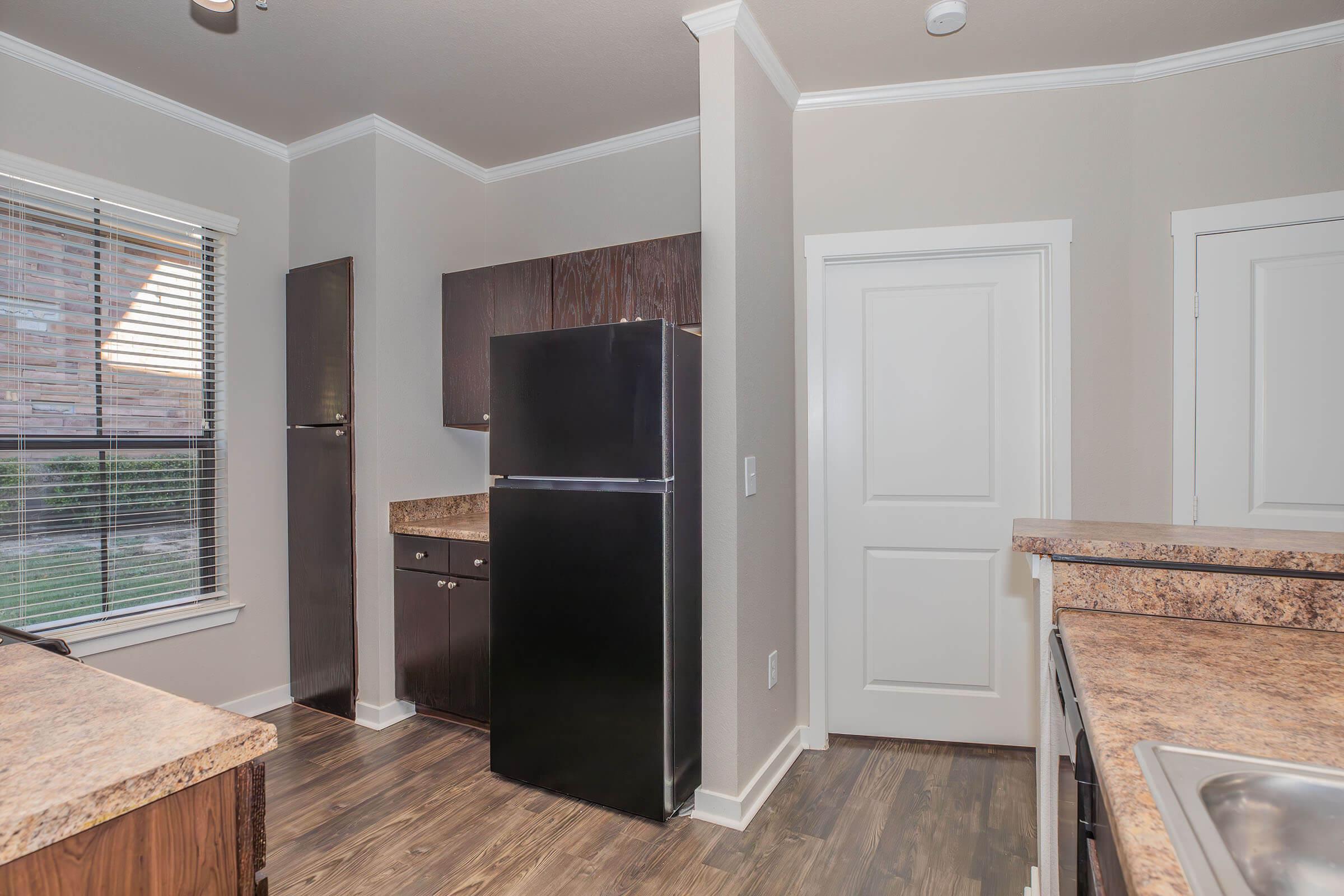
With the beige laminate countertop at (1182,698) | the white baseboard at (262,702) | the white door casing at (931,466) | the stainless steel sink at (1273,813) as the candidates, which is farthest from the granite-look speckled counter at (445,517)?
the stainless steel sink at (1273,813)

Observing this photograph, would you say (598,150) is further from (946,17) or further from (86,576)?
(86,576)

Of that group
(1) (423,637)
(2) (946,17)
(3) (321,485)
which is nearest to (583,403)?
(1) (423,637)

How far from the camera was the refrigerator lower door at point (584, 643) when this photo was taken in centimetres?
211

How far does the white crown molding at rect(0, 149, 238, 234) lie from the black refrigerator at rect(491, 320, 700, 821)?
1554 millimetres

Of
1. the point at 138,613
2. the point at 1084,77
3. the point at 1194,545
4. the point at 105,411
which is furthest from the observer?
the point at 138,613

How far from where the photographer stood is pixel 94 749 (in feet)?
2.62

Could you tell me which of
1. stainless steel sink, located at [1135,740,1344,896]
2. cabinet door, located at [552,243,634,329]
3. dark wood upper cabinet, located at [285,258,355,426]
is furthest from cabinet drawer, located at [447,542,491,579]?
stainless steel sink, located at [1135,740,1344,896]

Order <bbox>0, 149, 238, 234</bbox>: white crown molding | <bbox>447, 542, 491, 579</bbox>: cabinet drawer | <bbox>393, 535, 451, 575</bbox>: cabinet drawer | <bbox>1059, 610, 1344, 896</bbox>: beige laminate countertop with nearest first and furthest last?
<bbox>1059, 610, 1344, 896</bbox>: beige laminate countertop < <bbox>0, 149, 238, 234</bbox>: white crown molding < <bbox>447, 542, 491, 579</bbox>: cabinet drawer < <bbox>393, 535, 451, 575</bbox>: cabinet drawer

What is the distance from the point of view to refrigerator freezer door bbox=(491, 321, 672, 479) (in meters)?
2.09

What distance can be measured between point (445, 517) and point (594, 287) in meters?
1.33

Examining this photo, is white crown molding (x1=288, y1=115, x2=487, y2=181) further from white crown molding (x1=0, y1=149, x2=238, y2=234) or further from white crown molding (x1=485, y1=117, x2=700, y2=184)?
white crown molding (x1=0, y1=149, x2=238, y2=234)

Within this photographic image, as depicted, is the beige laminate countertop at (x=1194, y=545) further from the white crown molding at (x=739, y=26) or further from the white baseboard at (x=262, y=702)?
the white baseboard at (x=262, y=702)

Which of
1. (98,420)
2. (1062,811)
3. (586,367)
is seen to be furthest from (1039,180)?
(98,420)

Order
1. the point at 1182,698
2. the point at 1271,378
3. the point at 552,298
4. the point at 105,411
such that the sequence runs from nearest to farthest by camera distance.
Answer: the point at 1182,698 < the point at 1271,378 < the point at 105,411 < the point at 552,298
